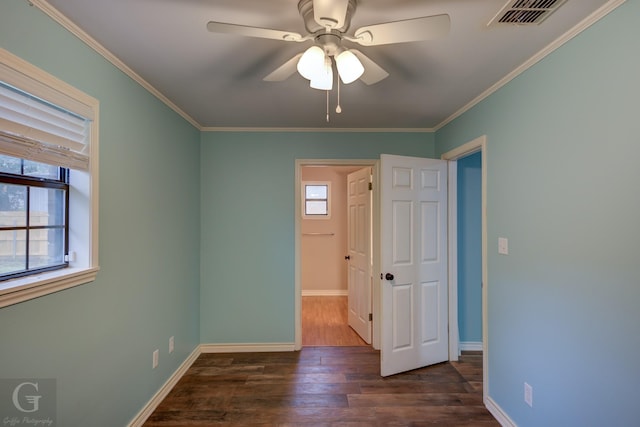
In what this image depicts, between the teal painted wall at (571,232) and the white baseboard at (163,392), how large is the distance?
2.50m

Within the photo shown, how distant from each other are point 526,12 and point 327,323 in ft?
12.2

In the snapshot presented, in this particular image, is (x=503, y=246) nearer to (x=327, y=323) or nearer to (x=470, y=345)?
(x=470, y=345)

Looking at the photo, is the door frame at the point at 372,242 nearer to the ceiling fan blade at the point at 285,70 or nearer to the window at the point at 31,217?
the ceiling fan blade at the point at 285,70

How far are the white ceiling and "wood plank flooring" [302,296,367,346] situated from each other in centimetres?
248

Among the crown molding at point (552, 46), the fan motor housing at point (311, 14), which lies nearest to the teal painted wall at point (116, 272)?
the fan motor housing at point (311, 14)

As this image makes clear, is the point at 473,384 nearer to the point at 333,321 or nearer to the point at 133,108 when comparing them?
the point at 333,321

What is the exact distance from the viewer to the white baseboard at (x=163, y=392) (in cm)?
208

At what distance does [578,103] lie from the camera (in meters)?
1.54

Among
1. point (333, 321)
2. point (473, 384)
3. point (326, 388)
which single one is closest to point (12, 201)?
point (326, 388)

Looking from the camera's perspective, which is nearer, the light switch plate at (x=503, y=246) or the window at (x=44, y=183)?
the window at (x=44, y=183)

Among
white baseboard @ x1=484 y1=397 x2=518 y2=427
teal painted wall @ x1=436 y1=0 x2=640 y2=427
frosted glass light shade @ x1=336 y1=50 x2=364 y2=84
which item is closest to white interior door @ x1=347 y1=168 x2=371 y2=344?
white baseboard @ x1=484 y1=397 x2=518 y2=427

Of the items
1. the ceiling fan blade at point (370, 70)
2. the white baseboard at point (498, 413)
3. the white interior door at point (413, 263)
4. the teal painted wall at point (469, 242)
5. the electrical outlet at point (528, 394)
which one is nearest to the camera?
the ceiling fan blade at point (370, 70)

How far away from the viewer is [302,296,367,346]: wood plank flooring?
3.54 m

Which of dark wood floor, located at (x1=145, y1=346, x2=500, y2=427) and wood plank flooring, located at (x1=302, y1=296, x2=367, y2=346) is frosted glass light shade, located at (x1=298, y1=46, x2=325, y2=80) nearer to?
dark wood floor, located at (x1=145, y1=346, x2=500, y2=427)
